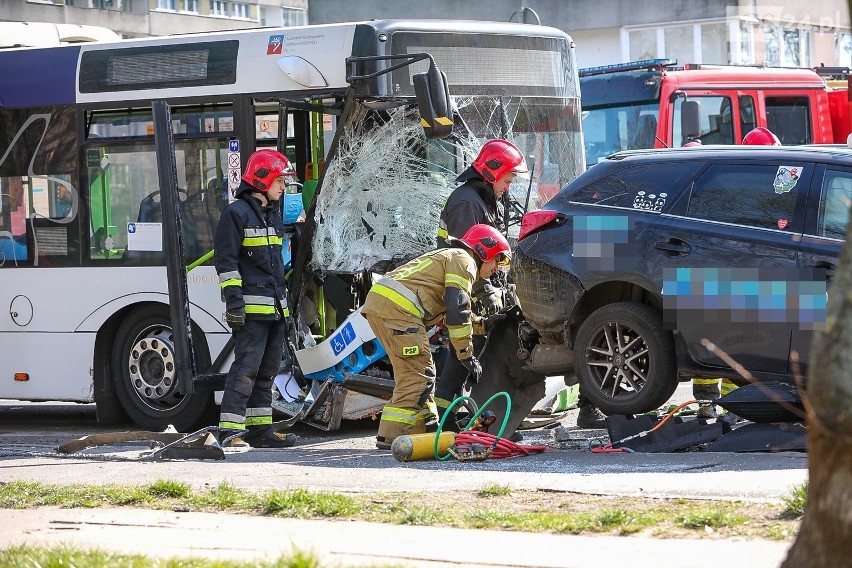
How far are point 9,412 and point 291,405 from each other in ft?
14.6

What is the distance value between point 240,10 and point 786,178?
64.3 metres

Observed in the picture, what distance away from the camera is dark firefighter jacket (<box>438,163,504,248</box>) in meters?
9.73

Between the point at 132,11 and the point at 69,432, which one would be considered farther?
the point at 132,11

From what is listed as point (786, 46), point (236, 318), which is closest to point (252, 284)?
point (236, 318)

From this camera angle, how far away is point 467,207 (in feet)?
32.0

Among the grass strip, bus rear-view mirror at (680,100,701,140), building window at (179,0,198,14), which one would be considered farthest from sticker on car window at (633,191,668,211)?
building window at (179,0,198,14)

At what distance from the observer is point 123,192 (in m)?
11.3

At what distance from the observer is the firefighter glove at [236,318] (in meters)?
9.83

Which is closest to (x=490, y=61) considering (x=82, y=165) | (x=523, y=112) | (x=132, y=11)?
(x=523, y=112)

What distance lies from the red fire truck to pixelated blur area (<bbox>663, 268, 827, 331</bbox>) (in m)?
7.97

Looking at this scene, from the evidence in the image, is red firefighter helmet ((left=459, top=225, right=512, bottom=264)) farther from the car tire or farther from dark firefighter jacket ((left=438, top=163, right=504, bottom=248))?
the car tire

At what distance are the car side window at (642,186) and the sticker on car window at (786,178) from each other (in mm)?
548

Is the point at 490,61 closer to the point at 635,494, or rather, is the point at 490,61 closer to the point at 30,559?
the point at 635,494

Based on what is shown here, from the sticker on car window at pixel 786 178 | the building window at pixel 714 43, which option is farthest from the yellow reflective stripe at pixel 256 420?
the building window at pixel 714 43
